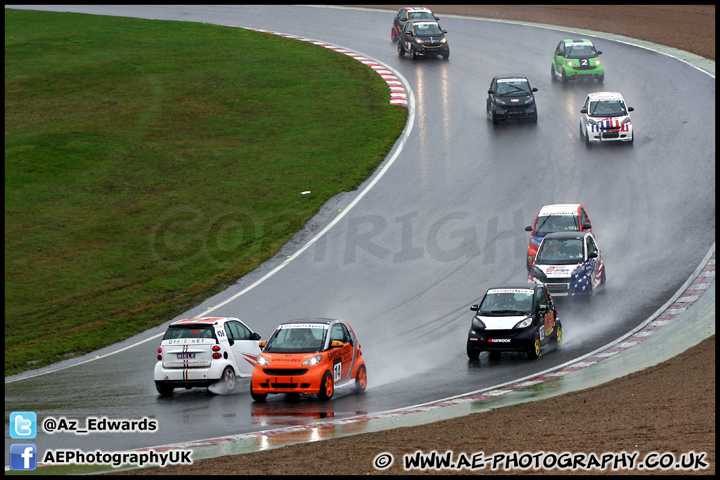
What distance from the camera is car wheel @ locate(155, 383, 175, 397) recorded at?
19.2m

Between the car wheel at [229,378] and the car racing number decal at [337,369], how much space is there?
2464 mm

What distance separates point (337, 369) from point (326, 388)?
0.71 meters

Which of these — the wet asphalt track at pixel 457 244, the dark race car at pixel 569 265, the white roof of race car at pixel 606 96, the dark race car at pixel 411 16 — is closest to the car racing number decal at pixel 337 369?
the wet asphalt track at pixel 457 244

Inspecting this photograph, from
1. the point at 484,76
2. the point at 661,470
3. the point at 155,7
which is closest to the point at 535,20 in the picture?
the point at 484,76

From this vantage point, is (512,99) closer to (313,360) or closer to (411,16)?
(411,16)

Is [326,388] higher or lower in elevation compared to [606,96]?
lower

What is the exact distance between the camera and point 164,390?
1930 cm

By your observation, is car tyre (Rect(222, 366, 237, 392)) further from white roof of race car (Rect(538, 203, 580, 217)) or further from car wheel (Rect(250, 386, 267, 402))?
white roof of race car (Rect(538, 203, 580, 217))

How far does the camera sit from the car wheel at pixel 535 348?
21.2 m

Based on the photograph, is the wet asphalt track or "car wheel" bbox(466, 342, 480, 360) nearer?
the wet asphalt track

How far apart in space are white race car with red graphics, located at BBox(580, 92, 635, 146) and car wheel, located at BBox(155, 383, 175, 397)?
2463 cm

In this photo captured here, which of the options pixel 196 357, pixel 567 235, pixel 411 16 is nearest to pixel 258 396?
pixel 196 357

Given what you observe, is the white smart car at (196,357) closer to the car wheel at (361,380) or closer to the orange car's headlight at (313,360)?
the orange car's headlight at (313,360)

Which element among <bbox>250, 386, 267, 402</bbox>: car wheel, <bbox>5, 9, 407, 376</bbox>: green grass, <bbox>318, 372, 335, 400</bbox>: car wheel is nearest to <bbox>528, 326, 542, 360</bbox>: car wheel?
<bbox>318, 372, 335, 400</bbox>: car wheel
